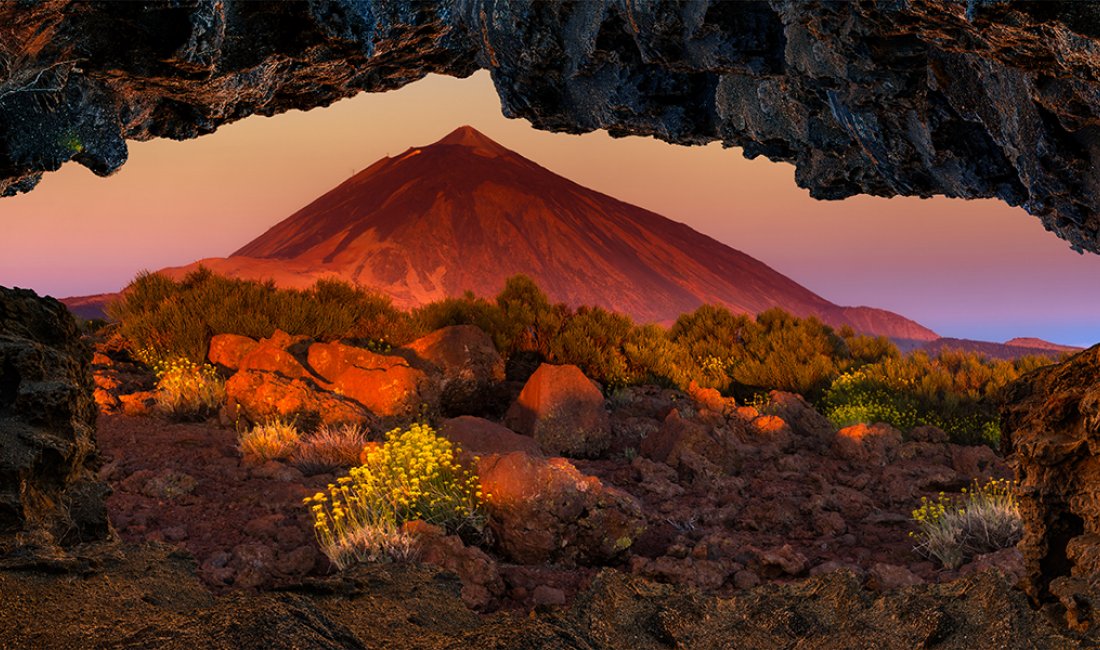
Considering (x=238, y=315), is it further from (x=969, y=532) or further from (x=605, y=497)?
(x=969, y=532)

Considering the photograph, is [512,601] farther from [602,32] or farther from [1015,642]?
[602,32]

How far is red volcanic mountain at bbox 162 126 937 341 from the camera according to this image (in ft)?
197

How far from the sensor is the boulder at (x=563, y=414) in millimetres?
9258

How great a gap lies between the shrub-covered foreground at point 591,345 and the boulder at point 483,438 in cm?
350

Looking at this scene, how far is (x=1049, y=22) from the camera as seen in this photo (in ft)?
7.89

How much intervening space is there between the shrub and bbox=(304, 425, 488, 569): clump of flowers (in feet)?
2.83

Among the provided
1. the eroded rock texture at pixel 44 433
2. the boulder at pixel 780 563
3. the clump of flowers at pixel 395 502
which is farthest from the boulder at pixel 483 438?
the eroded rock texture at pixel 44 433

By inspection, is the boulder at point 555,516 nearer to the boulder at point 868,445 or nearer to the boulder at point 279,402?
the boulder at point 279,402

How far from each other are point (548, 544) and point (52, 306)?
3.38 m

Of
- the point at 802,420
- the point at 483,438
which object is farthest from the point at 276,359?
the point at 802,420

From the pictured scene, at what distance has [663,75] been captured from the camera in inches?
243

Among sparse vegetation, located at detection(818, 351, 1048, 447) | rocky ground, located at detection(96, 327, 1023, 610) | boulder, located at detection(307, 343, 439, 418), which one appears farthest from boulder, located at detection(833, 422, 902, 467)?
boulder, located at detection(307, 343, 439, 418)

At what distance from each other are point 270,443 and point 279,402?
4.04 feet

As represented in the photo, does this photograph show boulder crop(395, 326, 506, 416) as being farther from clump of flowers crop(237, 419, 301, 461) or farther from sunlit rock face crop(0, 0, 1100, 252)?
sunlit rock face crop(0, 0, 1100, 252)
